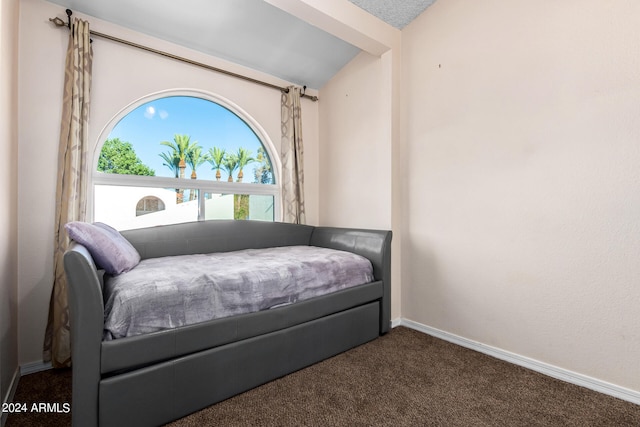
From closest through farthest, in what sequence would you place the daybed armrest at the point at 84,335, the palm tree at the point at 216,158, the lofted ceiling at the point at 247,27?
the daybed armrest at the point at 84,335 < the lofted ceiling at the point at 247,27 < the palm tree at the point at 216,158

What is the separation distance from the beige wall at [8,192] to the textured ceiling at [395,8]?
7.15ft

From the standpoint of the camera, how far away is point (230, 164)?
294 cm

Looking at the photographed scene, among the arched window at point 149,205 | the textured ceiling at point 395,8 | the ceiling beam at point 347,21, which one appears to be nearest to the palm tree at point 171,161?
the arched window at point 149,205

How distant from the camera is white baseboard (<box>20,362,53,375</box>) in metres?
1.81

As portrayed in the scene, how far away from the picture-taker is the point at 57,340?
185cm

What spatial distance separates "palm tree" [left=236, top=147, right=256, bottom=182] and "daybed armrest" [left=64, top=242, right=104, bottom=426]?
75.5 inches

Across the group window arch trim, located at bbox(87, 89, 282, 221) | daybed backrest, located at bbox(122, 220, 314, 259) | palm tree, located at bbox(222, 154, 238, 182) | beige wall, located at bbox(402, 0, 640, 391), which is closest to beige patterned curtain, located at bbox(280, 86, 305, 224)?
window arch trim, located at bbox(87, 89, 282, 221)

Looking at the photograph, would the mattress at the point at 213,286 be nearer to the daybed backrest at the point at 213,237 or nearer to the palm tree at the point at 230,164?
the daybed backrest at the point at 213,237

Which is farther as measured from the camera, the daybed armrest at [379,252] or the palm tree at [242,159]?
the palm tree at [242,159]

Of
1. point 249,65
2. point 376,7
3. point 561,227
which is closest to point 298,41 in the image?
point 249,65

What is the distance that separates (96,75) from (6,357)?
188 cm

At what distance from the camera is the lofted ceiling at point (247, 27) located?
2141mm

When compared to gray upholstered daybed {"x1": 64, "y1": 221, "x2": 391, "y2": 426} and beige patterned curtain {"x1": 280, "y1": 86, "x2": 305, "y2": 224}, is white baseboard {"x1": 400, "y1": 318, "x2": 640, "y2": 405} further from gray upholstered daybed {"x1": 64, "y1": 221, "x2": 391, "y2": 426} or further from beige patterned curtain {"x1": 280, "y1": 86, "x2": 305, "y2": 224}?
beige patterned curtain {"x1": 280, "y1": 86, "x2": 305, "y2": 224}

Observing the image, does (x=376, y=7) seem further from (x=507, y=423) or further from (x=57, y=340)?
(x=57, y=340)
